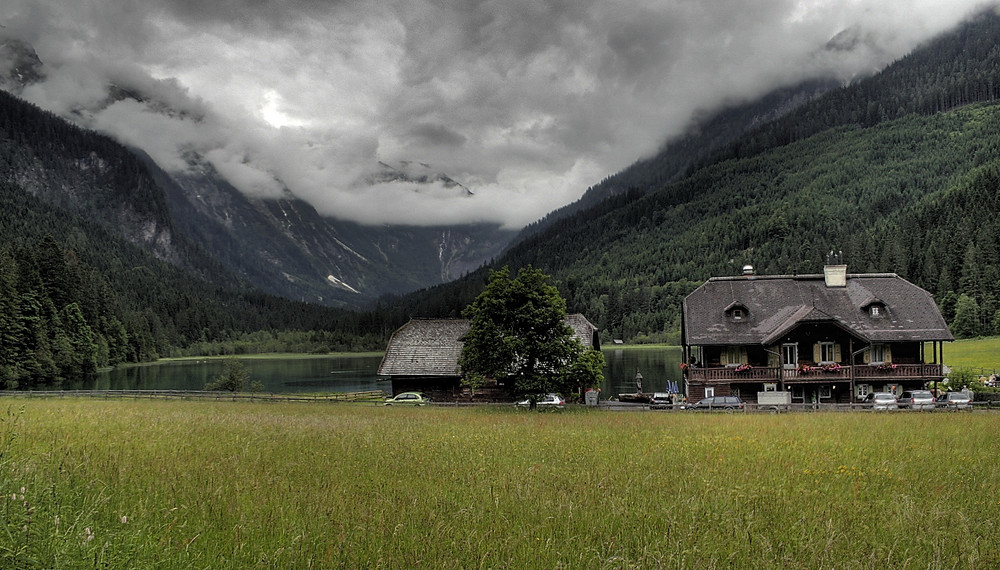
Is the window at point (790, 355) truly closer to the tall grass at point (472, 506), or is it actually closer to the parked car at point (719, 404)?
the parked car at point (719, 404)

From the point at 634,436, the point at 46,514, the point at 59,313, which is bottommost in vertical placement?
the point at 634,436

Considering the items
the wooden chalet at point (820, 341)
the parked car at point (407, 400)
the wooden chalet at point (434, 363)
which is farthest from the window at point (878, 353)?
the parked car at point (407, 400)

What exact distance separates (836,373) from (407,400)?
1373 inches

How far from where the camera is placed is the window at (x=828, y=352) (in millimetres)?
51000

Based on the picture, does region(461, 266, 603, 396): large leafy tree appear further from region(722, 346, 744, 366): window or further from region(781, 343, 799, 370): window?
region(781, 343, 799, 370): window

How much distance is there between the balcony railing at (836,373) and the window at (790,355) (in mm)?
1150

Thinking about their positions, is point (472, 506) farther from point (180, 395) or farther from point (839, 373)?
point (180, 395)

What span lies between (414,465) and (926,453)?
36.1 ft

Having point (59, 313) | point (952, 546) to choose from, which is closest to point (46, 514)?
point (952, 546)

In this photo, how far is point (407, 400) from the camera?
5328 cm

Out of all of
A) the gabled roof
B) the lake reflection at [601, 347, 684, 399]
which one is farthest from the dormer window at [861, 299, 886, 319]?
the gabled roof

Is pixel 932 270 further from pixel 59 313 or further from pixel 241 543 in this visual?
pixel 59 313

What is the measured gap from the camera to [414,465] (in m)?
10.6

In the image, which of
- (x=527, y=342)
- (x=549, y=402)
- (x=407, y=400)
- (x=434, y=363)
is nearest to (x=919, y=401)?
(x=549, y=402)
